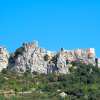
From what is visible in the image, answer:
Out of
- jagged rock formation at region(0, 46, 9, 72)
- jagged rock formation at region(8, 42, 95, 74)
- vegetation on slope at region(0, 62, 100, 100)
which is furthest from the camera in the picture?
jagged rock formation at region(0, 46, 9, 72)

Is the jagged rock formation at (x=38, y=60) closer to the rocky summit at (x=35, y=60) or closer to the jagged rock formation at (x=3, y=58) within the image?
the rocky summit at (x=35, y=60)

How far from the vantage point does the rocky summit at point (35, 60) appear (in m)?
96.1

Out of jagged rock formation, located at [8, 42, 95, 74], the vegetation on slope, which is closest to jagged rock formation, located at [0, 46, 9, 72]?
the vegetation on slope

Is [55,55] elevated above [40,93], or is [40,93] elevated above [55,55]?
[55,55]

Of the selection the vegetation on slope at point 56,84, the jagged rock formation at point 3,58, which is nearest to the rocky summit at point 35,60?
the jagged rock formation at point 3,58

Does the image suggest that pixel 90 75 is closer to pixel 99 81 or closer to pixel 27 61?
pixel 99 81

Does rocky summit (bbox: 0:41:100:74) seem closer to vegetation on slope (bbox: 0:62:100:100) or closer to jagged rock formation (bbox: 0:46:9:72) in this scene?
jagged rock formation (bbox: 0:46:9:72)

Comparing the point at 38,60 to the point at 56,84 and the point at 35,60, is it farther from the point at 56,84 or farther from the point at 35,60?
the point at 56,84

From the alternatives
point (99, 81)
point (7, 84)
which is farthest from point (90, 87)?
point (7, 84)

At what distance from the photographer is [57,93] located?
87.4 m

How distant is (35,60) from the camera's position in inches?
3787

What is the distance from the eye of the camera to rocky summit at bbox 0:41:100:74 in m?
96.1

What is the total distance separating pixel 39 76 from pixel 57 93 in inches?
321

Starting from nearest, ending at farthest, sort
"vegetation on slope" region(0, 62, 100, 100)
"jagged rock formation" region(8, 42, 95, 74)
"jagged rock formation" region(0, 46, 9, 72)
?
"vegetation on slope" region(0, 62, 100, 100)
"jagged rock formation" region(8, 42, 95, 74)
"jagged rock formation" region(0, 46, 9, 72)
